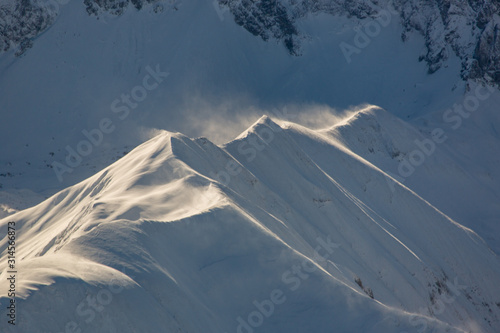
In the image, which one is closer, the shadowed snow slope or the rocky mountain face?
the shadowed snow slope

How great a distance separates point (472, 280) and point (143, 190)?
2460cm

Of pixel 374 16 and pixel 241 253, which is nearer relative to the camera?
pixel 241 253

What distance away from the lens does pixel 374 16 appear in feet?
241

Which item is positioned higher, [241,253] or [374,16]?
[374,16]

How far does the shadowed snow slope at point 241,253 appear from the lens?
50.7ft

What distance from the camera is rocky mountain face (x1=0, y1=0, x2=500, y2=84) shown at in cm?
5947

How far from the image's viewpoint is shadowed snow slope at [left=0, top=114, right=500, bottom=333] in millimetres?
15461

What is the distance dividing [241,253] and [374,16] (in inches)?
2411

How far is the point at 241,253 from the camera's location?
19.8m

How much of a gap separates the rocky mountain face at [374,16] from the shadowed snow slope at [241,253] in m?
33.8

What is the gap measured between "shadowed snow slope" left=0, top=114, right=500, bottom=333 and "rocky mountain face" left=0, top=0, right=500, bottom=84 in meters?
33.8

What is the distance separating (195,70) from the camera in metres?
60.8

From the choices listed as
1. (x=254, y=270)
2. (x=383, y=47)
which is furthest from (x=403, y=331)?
(x=383, y=47)

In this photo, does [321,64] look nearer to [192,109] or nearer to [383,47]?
[383,47]
